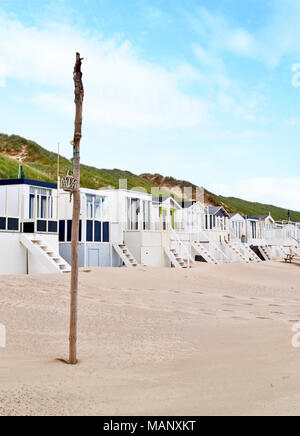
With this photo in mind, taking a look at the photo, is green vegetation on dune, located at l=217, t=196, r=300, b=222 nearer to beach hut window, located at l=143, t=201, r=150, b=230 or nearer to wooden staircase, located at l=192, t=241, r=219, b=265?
wooden staircase, located at l=192, t=241, r=219, b=265

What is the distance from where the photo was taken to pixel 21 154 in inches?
3777

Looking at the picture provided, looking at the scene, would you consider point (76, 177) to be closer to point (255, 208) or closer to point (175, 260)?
point (175, 260)

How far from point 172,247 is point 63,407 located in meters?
26.4

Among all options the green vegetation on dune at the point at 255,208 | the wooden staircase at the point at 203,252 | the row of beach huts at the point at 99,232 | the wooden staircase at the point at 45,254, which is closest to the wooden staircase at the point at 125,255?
the row of beach huts at the point at 99,232

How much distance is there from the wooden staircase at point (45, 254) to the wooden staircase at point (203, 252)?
48.0 feet

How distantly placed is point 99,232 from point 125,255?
1973 mm

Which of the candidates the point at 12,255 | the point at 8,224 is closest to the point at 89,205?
the point at 8,224

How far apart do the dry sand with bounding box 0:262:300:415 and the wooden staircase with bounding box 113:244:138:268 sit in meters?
9.43

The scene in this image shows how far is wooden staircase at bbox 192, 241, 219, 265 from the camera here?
33.7 m

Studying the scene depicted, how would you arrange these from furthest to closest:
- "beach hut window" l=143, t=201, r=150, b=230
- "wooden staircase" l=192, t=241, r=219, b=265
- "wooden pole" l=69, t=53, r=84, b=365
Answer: "wooden staircase" l=192, t=241, r=219, b=265
"beach hut window" l=143, t=201, r=150, b=230
"wooden pole" l=69, t=53, r=84, b=365

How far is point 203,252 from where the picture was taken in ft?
113

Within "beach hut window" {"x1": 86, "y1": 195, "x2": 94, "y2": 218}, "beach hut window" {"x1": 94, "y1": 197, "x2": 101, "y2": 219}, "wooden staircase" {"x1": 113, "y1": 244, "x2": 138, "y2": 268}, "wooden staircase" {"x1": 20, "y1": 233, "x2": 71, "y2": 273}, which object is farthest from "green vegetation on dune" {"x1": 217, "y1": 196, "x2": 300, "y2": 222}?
"wooden staircase" {"x1": 20, "y1": 233, "x2": 71, "y2": 273}

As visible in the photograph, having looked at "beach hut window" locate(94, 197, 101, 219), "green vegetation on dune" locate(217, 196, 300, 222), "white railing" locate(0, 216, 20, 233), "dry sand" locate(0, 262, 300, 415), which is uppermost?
"green vegetation on dune" locate(217, 196, 300, 222)
